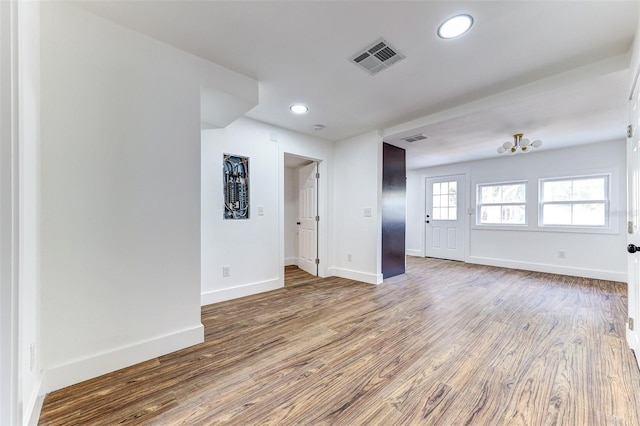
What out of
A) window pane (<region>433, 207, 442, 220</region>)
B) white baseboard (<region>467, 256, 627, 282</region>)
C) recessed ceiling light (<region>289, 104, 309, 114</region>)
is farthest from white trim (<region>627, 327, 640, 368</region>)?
window pane (<region>433, 207, 442, 220</region>)

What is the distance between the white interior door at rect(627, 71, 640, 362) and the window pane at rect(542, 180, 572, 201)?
339 cm

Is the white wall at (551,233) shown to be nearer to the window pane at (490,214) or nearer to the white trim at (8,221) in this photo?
the window pane at (490,214)

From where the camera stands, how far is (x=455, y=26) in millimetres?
1738

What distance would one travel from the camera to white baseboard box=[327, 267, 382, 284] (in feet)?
12.8

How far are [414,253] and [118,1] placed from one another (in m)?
6.89

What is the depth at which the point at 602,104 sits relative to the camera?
2820 millimetres

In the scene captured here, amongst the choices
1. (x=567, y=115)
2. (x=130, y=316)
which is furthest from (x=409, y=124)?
(x=130, y=316)

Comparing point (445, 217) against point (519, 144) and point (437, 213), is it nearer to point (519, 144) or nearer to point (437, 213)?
point (437, 213)

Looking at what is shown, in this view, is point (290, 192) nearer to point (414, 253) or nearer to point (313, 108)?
point (313, 108)

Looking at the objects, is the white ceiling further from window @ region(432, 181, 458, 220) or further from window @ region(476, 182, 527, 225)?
window @ region(432, 181, 458, 220)

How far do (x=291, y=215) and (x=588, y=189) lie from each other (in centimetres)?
555

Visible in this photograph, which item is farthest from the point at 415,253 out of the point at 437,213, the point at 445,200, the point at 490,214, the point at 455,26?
the point at 455,26

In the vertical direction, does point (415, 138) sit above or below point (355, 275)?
above

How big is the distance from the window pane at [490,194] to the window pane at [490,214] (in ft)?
0.47
